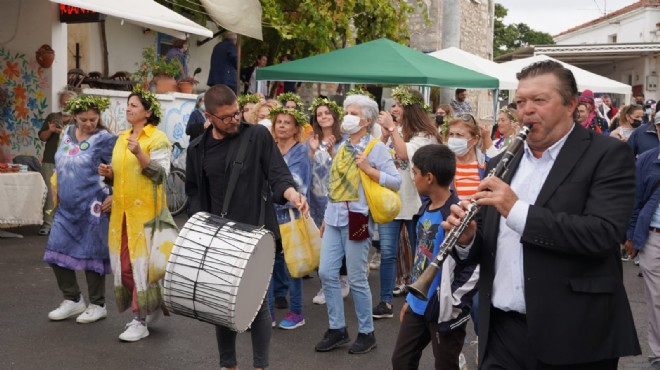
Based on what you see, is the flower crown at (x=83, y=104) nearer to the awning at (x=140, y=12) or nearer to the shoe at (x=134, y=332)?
the shoe at (x=134, y=332)

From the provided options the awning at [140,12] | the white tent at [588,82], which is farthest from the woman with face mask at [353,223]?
the white tent at [588,82]

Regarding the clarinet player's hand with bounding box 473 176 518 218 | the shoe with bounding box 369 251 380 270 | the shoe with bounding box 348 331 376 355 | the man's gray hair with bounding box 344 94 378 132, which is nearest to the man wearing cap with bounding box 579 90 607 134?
the shoe with bounding box 369 251 380 270

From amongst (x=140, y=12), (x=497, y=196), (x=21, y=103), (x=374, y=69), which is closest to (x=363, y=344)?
(x=497, y=196)

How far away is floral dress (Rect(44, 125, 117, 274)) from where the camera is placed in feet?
22.7

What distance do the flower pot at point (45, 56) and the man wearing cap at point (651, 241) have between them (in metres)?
8.68

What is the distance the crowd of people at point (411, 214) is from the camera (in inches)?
131

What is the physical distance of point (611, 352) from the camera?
3348mm

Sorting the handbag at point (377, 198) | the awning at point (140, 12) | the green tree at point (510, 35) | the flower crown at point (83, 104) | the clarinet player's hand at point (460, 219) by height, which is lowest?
the handbag at point (377, 198)

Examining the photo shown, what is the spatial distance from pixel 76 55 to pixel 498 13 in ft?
171

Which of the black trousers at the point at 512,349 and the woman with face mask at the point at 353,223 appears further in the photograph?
the woman with face mask at the point at 353,223

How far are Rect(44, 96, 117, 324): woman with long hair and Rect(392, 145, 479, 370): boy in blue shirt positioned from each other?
2.80 m

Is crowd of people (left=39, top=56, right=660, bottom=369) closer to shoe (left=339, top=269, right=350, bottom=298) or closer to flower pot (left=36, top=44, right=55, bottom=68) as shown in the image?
shoe (left=339, top=269, right=350, bottom=298)

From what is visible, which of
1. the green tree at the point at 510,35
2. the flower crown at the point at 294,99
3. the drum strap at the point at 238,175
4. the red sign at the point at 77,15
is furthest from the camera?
the green tree at the point at 510,35

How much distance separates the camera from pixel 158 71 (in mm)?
→ 14445
